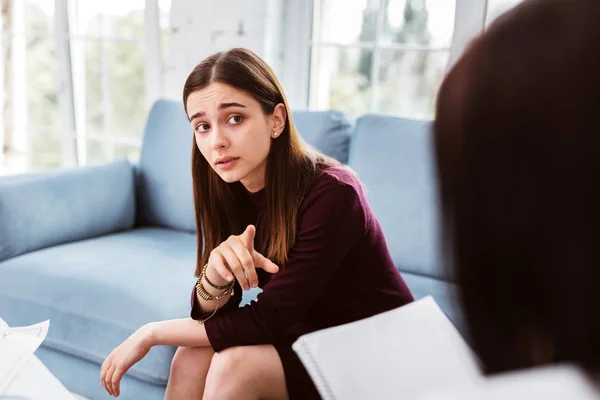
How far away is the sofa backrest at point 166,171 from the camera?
2.25 m

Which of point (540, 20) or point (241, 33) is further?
point (241, 33)

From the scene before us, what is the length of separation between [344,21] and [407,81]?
1.23ft

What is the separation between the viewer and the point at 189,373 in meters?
1.24

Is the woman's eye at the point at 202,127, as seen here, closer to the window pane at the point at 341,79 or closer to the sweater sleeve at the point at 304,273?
the sweater sleeve at the point at 304,273

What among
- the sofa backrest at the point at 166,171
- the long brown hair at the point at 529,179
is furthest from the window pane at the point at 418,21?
the long brown hair at the point at 529,179

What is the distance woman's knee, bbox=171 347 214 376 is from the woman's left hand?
0.25 ft

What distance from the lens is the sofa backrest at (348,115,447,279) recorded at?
5.94ft

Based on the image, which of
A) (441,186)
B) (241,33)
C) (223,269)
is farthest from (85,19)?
(441,186)

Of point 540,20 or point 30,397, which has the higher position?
point 540,20

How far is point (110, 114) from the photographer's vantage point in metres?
3.38

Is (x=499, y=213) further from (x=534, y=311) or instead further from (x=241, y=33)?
(x=241, y=33)

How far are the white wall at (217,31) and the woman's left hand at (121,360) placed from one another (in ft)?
4.98

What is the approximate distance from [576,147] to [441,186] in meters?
0.09

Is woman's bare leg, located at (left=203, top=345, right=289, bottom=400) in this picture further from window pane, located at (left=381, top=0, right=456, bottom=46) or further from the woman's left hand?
window pane, located at (left=381, top=0, right=456, bottom=46)
